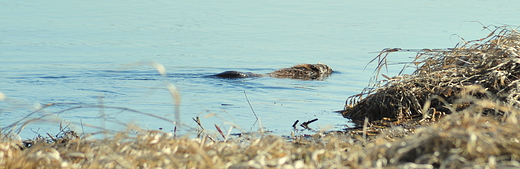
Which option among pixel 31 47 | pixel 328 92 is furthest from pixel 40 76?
pixel 328 92

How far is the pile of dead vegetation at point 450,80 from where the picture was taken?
5906mm

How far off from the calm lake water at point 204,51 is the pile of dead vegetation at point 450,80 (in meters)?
0.53

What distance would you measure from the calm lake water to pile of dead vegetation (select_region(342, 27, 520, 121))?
531mm

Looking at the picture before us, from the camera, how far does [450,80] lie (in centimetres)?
621

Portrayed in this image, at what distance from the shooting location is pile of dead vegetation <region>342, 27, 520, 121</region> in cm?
591

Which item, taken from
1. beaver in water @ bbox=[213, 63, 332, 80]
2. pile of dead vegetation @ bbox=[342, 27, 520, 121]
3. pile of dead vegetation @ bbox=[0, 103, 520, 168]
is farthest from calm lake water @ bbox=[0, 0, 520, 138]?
pile of dead vegetation @ bbox=[0, 103, 520, 168]

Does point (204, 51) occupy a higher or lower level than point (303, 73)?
higher

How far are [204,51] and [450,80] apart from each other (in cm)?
819

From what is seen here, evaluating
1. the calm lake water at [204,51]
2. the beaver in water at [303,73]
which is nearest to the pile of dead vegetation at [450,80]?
the calm lake water at [204,51]

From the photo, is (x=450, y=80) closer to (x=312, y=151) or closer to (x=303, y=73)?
(x=312, y=151)

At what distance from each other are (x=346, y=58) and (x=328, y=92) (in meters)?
4.19

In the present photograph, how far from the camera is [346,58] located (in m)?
13.9

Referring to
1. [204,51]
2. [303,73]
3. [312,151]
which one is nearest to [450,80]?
[312,151]

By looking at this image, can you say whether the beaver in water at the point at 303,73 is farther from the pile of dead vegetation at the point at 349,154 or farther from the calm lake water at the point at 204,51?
the pile of dead vegetation at the point at 349,154
